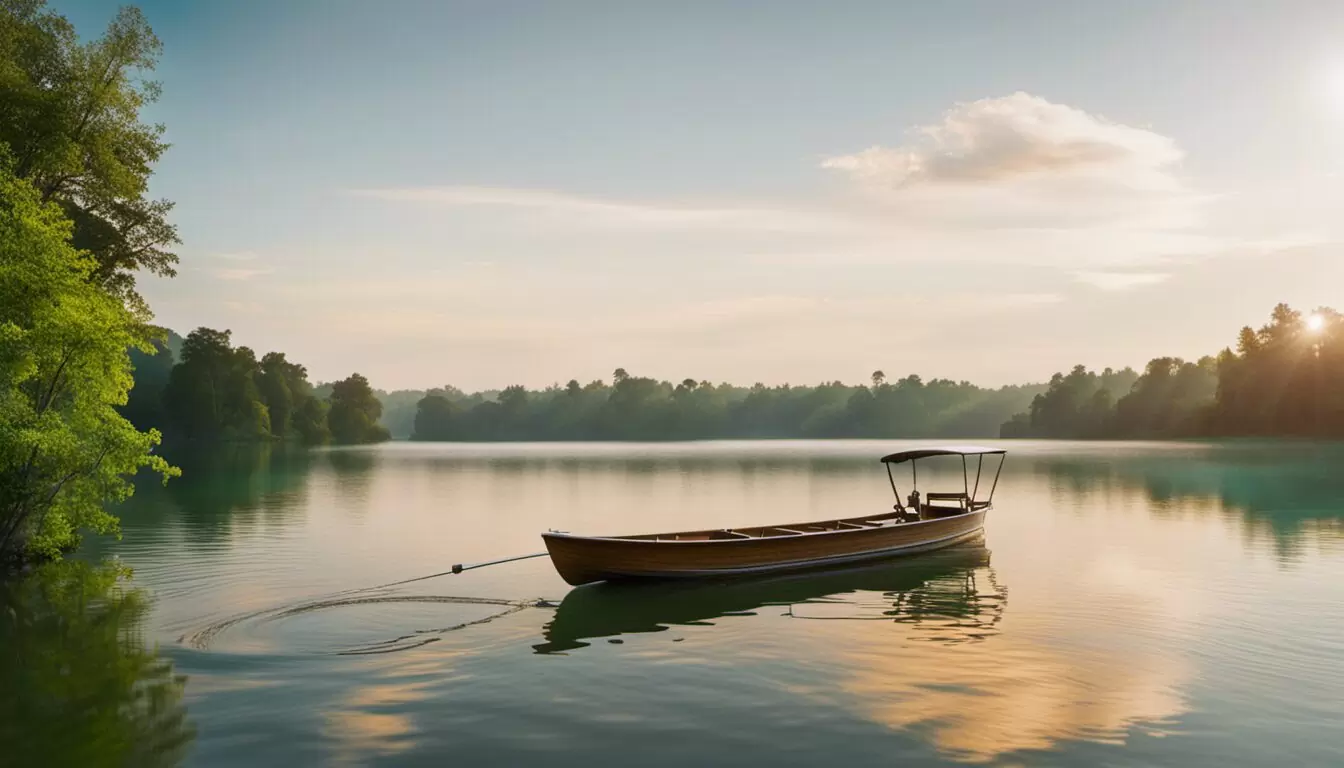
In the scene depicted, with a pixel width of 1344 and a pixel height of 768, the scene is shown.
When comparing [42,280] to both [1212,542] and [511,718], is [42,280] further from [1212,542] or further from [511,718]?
[1212,542]

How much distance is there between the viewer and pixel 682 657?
49.7 feet

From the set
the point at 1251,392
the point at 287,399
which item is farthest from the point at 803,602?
the point at 287,399

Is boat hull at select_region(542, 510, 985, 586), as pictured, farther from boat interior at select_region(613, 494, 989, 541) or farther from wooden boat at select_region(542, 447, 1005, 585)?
boat interior at select_region(613, 494, 989, 541)

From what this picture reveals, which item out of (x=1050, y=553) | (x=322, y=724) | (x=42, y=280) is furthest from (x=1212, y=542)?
(x=42, y=280)

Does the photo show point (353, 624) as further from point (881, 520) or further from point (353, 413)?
point (353, 413)

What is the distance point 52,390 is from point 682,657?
18375 millimetres

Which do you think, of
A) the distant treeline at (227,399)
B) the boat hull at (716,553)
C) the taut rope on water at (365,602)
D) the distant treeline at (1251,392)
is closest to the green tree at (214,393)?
the distant treeline at (227,399)

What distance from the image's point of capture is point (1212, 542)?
99.0ft

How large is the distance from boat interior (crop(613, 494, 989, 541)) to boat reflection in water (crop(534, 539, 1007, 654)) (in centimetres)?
131

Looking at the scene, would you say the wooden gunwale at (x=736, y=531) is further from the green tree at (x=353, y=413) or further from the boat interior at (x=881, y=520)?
the green tree at (x=353, y=413)

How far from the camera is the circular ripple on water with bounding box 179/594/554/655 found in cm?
1557

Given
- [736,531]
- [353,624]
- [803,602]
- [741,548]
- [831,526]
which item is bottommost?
[803,602]

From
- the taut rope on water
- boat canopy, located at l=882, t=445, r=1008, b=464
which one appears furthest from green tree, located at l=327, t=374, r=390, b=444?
the taut rope on water

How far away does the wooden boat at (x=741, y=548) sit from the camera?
20375 mm
